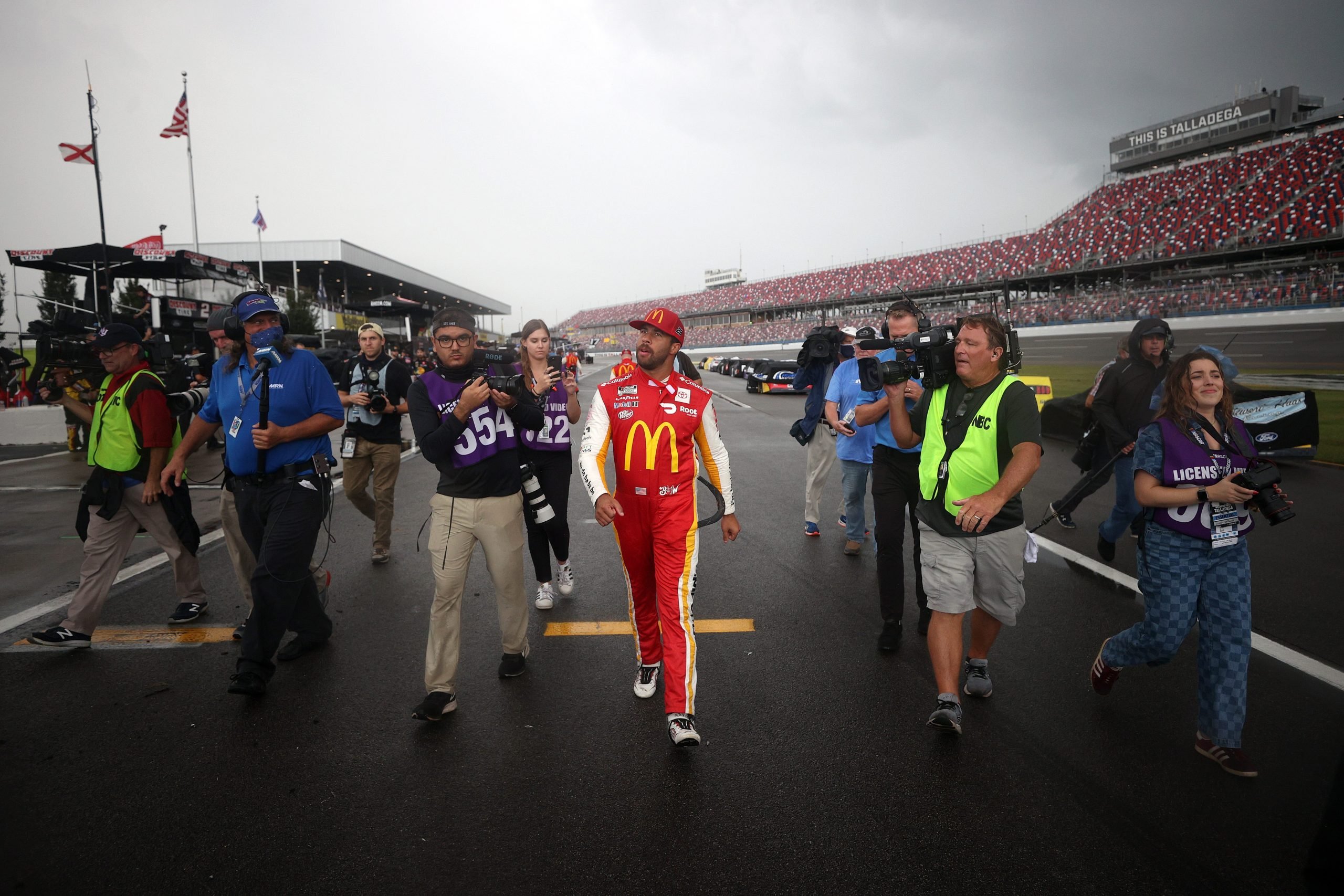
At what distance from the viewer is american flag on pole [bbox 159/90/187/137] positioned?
2366cm

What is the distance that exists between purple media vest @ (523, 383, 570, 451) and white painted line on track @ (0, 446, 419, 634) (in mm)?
1842

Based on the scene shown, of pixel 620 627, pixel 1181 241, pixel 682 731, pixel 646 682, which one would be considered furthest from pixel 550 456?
pixel 1181 241

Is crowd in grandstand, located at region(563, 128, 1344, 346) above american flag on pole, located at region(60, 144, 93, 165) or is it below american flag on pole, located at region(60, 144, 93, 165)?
above

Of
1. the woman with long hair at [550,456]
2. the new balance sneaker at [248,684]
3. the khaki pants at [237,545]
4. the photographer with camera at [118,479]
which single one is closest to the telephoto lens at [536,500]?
the woman with long hair at [550,456]

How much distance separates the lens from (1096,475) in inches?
196

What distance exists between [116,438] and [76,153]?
1780 cm

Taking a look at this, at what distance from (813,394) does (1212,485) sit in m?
3.56

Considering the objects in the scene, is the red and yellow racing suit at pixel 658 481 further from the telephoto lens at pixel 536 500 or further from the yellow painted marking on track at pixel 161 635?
the yellow painted marking on track at pixel 161 635

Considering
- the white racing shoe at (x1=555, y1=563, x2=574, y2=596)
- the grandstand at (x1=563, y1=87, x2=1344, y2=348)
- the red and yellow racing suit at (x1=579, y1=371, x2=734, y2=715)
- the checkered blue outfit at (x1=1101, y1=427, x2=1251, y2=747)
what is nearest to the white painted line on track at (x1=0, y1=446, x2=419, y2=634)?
the white racing shoe at (x1=555, y1=563, x2=574, y2=596)

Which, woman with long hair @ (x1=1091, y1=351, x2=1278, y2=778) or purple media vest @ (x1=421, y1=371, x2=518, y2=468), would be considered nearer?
woman with long hair @ (x1=1091, y1=351, x2=1278, y2=778)

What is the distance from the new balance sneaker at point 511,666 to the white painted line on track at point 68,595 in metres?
2.45

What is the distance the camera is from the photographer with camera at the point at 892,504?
12.6ft

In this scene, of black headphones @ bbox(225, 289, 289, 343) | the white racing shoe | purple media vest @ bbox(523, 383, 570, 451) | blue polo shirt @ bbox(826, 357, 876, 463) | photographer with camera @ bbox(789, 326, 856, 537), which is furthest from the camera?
photographer with camera @ bbox(789, 326, 856, 537)

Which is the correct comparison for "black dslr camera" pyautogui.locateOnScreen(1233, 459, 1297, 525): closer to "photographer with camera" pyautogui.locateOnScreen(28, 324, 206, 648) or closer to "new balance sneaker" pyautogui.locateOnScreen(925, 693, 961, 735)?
"new balance sneaker" pyautogui.locateOnScreen(925, 693, 961, 735)
